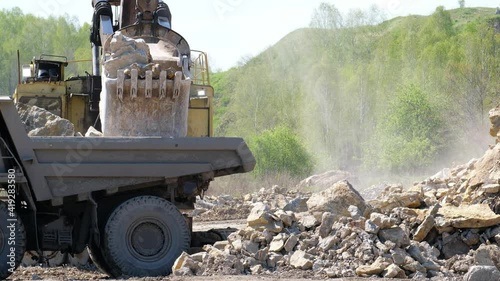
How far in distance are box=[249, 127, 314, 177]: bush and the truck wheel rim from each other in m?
34.1

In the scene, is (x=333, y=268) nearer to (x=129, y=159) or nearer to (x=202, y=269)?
(x=202, y=269)

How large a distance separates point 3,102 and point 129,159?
1532 mm

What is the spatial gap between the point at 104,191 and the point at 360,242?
2965 millimetres

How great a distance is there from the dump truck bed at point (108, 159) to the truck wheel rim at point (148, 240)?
473 millimetres

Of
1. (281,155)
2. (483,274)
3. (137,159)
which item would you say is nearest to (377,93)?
(281,155)

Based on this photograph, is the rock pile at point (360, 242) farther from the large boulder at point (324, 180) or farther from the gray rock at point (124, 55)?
the large boulder at point (324, 180)

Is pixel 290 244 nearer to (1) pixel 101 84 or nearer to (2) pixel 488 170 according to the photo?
(2) pixel 488 170

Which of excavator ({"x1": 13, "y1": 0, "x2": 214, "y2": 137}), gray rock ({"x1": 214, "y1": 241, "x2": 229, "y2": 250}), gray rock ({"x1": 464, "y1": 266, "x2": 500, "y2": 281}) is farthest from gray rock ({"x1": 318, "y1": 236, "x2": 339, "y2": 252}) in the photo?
excavator ({"x1": 13, "y1": 0, "x2": 214, "y2": 137})

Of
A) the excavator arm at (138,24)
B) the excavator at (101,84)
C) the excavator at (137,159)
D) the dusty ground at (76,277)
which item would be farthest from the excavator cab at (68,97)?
the dusty ground at (76,277)

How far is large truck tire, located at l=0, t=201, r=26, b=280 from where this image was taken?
11133mm

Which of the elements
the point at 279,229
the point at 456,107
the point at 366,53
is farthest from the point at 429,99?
the point at 279,229

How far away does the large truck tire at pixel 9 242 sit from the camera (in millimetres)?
11133

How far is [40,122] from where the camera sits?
13.0m

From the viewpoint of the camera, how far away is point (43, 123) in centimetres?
1302
